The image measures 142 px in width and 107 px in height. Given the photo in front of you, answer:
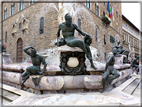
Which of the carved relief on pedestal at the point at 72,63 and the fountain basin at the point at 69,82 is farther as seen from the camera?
the carved relief on pedestal at the point at 72,63

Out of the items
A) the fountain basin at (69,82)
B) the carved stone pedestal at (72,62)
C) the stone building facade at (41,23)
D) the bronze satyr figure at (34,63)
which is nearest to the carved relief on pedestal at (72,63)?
the carved stone pedestal at (72,62)

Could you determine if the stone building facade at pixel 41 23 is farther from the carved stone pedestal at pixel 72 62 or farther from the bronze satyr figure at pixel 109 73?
the bronze satyr figure at pixel 109 73

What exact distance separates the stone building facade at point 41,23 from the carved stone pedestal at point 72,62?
22.7 feet

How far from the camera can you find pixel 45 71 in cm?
270

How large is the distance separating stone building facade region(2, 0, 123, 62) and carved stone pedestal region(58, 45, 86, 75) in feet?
22.7

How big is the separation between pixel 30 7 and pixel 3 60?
8.40 m

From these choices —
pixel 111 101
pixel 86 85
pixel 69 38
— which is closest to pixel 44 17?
pixel 69 38

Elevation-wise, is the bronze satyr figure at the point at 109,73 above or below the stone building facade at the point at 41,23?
below

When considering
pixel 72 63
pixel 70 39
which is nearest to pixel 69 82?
pixel 72 63

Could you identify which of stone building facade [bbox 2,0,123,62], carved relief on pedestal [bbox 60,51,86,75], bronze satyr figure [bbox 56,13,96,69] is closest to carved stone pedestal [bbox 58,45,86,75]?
carved relief on pedestal [bbox 60,51,86,75]

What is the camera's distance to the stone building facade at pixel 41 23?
9.88 metres

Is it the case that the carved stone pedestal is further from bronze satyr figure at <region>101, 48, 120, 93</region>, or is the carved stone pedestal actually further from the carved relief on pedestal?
bronze satyr figure at <region>101, 48, 120, 93</region>

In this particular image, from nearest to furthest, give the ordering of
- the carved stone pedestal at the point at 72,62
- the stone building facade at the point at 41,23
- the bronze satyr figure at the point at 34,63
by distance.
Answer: the bronze satyr figure at the point at 34,63 → the carved stone pedestal at the point at 72,62 → the stone building facade at the point at 41,23

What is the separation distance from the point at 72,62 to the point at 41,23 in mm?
9183
